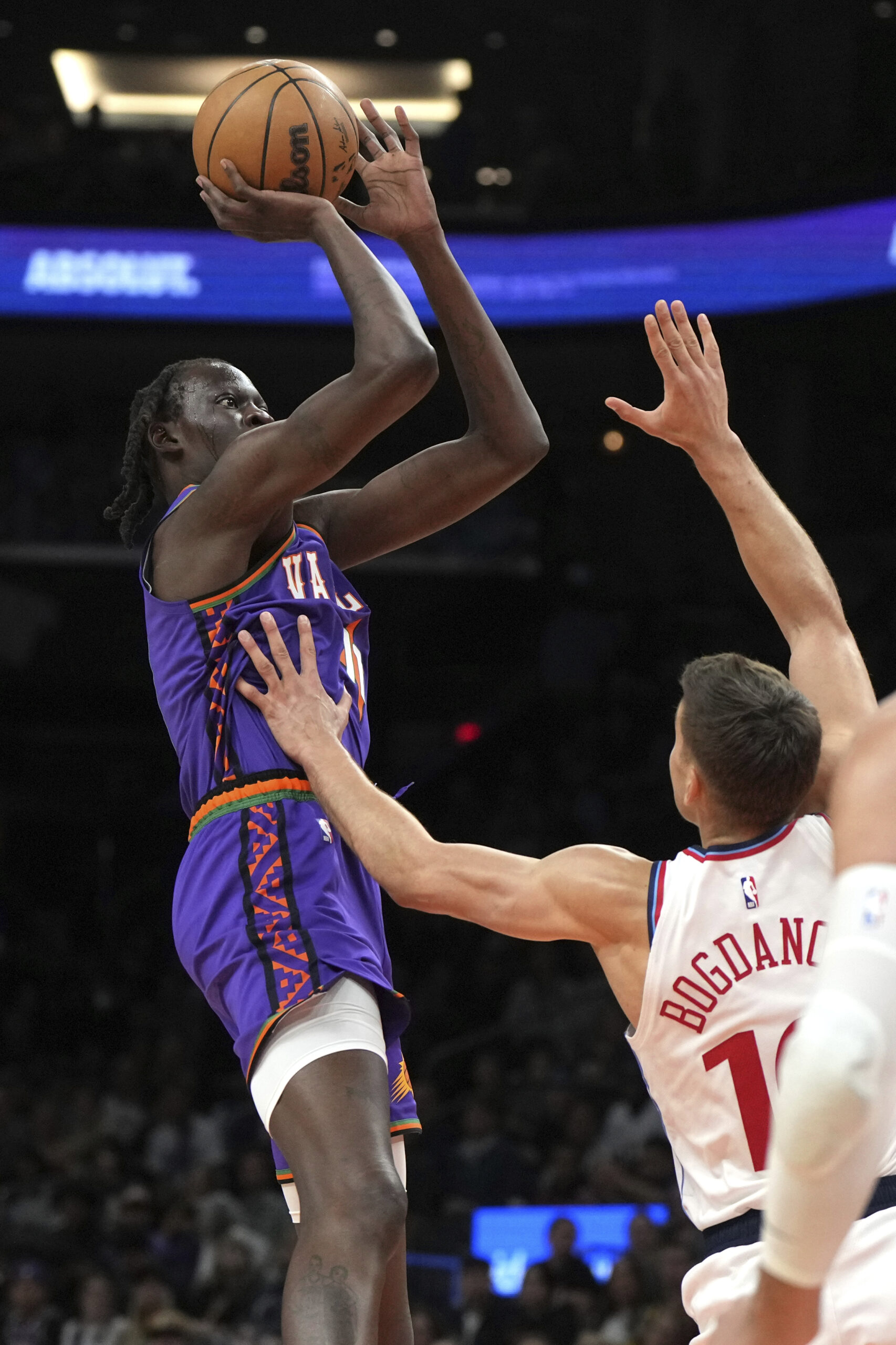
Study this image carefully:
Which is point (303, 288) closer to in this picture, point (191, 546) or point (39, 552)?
point (39, 552)

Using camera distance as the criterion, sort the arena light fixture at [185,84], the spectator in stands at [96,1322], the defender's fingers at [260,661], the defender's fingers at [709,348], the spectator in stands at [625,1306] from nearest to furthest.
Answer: the defender's fingers at [260,661] < the defender's fingers at [709,348] < the spectator in stands at [625,1306] < the spectator in stands at [96,1322] < the arena light fixture at [185,84]

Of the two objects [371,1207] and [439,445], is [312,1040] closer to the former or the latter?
[371,1207]

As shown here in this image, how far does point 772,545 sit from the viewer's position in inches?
134

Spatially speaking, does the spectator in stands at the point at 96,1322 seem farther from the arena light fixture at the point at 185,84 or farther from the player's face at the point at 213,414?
the arena light fixture at the point at 185,84

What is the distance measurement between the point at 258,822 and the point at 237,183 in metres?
1.36

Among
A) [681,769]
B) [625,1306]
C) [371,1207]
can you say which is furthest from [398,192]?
[625,1306]

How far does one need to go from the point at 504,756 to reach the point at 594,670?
4.21 ft

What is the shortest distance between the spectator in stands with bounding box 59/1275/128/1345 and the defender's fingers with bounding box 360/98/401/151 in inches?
269

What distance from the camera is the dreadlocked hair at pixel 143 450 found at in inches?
144

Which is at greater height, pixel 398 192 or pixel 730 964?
pixel 398 192

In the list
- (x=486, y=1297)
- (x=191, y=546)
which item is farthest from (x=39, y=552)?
(x=191, y=546)

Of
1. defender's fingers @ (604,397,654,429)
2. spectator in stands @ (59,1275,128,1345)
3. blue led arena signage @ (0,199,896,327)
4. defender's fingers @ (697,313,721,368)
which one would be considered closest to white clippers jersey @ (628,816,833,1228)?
defender's fingers @ (604,397,654,429)

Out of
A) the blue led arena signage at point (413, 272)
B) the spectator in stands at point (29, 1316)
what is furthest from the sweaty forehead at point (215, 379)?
the blue led arena signage at point (413, 272)

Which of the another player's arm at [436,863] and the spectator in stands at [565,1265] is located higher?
the another player's arm at [436,863]
